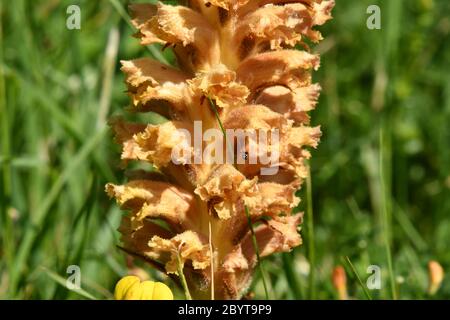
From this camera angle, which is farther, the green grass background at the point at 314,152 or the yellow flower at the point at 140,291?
the green grass background at the point at 314,152

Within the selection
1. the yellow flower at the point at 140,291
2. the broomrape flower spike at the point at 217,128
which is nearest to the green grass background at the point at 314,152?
the broomrape flower spike at the point at 217,128

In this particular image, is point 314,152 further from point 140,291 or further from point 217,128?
point 140,291

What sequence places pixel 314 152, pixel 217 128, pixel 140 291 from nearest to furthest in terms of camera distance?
1. pixel 140 291
2. pixel 217 128
3. pixel 314 152

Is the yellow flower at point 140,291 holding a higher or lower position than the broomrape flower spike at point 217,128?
lower

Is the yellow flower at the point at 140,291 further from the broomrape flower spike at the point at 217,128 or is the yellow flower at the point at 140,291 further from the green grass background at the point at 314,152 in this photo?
the green grass background at the point at 314,152

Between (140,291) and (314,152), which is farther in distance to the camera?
(314,152)

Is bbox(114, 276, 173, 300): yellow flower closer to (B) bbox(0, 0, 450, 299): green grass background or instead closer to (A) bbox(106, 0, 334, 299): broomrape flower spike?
(A) bbox(106, 0, 334, 299): broomrape flower spike

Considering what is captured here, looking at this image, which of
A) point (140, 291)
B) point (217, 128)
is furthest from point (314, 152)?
point (140, 291)
